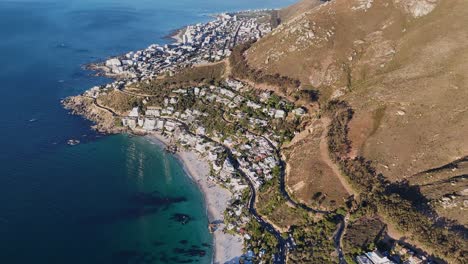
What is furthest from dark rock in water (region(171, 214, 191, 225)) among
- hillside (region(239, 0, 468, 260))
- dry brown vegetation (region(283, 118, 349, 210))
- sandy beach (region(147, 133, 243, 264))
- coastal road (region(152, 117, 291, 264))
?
hillside (region(239, 0, 468, 260))

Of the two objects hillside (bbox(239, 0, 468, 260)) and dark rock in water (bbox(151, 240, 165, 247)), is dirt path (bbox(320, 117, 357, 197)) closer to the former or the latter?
hillside (bbox(239, 0, 468, 260))

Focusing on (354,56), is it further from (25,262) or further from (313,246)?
(25,262)

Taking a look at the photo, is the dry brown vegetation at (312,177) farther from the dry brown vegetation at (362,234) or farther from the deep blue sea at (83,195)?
the deep blue sea at (83,195)

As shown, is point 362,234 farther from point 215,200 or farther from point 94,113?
point 94,113

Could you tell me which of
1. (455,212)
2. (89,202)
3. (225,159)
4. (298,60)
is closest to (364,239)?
(455,212)

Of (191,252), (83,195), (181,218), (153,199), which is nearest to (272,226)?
(191,252)

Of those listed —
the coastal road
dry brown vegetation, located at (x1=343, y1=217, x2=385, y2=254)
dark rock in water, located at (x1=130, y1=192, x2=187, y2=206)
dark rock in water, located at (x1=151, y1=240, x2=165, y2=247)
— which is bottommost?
dark rock in water, located at (x1=151, y1=240, x2=165, y2=247)
